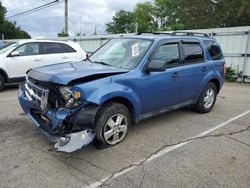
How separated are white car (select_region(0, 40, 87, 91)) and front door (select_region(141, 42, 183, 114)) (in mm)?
5385

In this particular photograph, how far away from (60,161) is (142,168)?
3.82 ft

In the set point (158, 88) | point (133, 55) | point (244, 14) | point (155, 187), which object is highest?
point (244, 14)

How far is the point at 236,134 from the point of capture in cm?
508

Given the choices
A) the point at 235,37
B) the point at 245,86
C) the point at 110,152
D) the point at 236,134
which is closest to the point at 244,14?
the point at 235,37

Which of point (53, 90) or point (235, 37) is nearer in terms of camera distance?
point (53, 90)

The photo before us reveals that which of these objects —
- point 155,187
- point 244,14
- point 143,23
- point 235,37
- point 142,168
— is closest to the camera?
point 155,187

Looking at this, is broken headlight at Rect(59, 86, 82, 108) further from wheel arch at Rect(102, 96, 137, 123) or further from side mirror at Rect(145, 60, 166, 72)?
side mirror at Rect(145, 60, 166, 72)

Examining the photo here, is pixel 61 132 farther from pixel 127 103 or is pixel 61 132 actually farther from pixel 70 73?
pixel 127 103

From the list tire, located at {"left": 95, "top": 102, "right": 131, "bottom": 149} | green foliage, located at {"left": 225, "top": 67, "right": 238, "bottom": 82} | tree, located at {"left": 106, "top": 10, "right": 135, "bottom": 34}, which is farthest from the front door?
tree, located at {"left": 106, "top": 10, "right": 135, "bottom": 34}

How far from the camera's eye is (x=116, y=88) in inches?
162

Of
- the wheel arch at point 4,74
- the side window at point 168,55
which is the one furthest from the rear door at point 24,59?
the side window at point 168,55

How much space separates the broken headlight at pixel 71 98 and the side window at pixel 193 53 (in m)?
2.67

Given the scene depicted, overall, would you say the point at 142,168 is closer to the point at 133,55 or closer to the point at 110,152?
the point at 110,152

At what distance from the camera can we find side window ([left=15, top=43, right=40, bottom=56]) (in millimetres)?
8927
